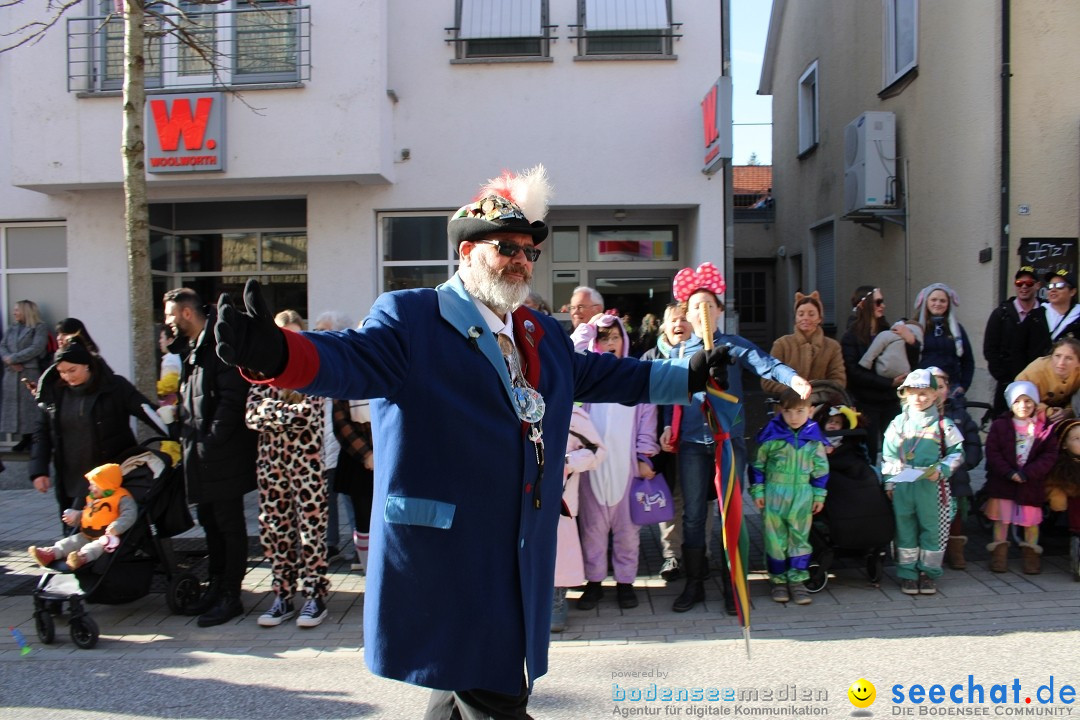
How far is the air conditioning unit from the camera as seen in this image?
1152 centimetres

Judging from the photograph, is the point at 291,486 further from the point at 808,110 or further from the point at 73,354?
the point at 808,110

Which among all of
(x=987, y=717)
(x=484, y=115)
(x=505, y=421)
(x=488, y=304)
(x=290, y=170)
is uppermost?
(x=484, y=115)

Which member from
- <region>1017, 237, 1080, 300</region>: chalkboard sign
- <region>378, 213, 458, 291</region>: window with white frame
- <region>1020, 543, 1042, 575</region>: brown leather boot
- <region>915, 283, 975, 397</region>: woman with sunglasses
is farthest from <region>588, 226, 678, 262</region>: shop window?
<region>1020, 543, 1042, 575</region>: brown leather boot

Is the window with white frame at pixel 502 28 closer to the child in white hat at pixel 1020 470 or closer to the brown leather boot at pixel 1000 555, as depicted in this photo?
Answer: the child in white hat at pixel 1020 470

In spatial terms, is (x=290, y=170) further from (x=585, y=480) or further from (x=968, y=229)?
(x=968, y=229)

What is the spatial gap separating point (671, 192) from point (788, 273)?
26.5 feet

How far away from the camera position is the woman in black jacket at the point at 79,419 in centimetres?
550

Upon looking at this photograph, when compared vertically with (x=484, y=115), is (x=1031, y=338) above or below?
below

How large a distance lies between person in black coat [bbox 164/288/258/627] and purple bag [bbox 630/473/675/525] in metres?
2.46

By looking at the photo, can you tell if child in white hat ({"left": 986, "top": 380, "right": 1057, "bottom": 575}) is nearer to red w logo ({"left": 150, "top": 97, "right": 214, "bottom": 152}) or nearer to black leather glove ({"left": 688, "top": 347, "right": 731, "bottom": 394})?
black leather glove ({"left": 688, "top": 347, "right": 731, "bottom": 394})

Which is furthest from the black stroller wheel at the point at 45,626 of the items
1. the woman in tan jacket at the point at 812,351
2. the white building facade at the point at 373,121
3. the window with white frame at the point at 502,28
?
the window with white frame at the point at 502,28

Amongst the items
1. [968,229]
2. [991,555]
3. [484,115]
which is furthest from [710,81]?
[991,555]

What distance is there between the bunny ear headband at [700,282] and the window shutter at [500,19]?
5.97 meters

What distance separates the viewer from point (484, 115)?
10.1 meters
